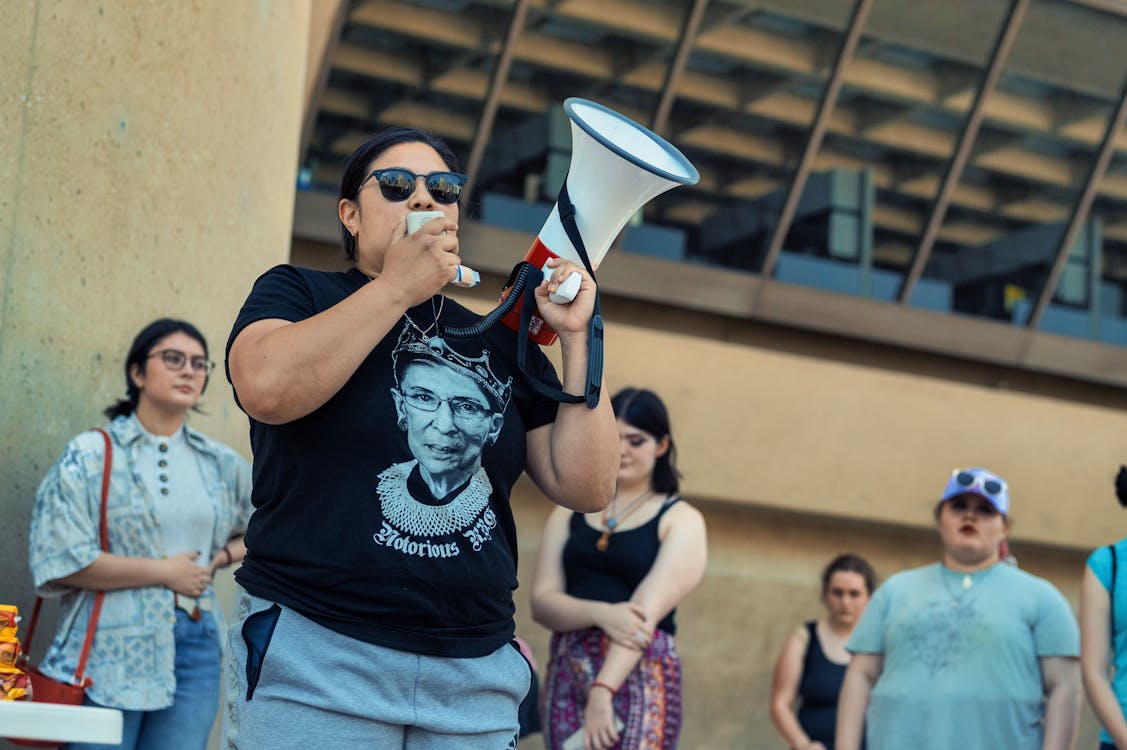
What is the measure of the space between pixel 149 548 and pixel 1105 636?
3.39 meters

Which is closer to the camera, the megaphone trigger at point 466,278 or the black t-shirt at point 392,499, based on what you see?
the black t-shirt at point 392,499

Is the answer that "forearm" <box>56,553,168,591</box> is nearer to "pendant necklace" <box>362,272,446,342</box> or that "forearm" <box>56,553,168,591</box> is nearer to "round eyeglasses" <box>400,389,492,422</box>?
"pendant necklace" <box>362,272,446,342</box>

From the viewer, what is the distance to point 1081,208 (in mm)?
10961

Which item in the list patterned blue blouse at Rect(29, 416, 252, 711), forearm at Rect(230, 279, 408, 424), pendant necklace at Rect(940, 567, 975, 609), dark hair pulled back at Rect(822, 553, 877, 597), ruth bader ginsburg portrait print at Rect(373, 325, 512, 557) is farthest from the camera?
dark hair pulled back at Rect(822, 553, 877, 597)

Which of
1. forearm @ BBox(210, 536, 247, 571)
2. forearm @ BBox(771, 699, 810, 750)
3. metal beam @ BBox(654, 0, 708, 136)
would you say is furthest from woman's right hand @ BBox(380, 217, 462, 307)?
metal beam @ BBox(654, 0, 708, 136)

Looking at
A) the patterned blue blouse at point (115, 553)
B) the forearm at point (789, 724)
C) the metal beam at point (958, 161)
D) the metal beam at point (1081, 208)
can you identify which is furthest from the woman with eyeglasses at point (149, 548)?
the metal beam at point (1081, 208)

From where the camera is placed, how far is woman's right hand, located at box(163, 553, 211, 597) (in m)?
4.61

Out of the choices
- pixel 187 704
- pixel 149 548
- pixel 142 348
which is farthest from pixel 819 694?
pixel 142 348

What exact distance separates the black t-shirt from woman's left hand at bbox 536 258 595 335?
0.17m

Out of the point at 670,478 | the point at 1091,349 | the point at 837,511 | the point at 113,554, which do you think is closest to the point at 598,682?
the point at 670,478

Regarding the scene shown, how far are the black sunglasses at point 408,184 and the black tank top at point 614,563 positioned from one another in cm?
266

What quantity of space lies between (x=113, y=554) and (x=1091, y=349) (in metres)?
8.84

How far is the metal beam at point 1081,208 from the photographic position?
10891 millimetres

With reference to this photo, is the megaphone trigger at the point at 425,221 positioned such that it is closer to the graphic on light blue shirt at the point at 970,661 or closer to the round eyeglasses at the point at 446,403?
the round eyeglasses at the point at 446,403
